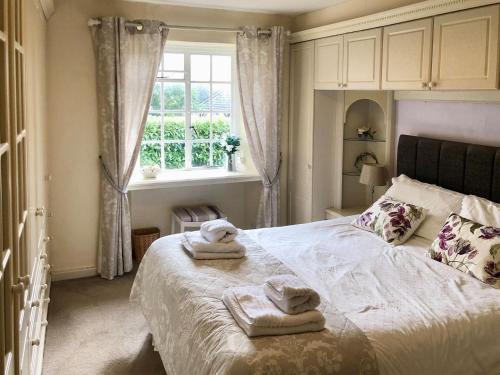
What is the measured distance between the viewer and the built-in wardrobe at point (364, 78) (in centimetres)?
297

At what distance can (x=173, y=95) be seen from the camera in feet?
16.0

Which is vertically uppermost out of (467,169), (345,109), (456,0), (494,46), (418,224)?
(456,0)

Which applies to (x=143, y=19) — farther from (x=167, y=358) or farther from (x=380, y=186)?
(x=167, y=358)

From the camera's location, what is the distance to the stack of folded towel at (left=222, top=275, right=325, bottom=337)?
205 centimetres

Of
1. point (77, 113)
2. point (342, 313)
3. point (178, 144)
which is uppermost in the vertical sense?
point (77, 113)

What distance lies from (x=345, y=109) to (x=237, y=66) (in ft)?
3.59

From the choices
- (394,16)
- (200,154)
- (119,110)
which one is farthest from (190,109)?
(394,16)

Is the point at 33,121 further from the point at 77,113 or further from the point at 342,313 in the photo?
the point at 342,313

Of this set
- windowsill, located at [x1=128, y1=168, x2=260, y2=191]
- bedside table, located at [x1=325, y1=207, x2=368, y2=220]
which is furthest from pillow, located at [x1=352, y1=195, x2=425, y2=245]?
windowsill, located at [x1=128, y1=168, x2=260, y2=191]

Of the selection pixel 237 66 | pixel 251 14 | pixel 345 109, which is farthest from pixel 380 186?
pixel 251 14

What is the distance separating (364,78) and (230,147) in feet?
5.28

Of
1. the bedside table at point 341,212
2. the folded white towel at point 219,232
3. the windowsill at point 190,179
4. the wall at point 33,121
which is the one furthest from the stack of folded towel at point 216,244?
the bedside table at point 341,212

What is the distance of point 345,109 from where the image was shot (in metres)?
4.55

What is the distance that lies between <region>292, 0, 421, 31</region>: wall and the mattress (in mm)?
1817
